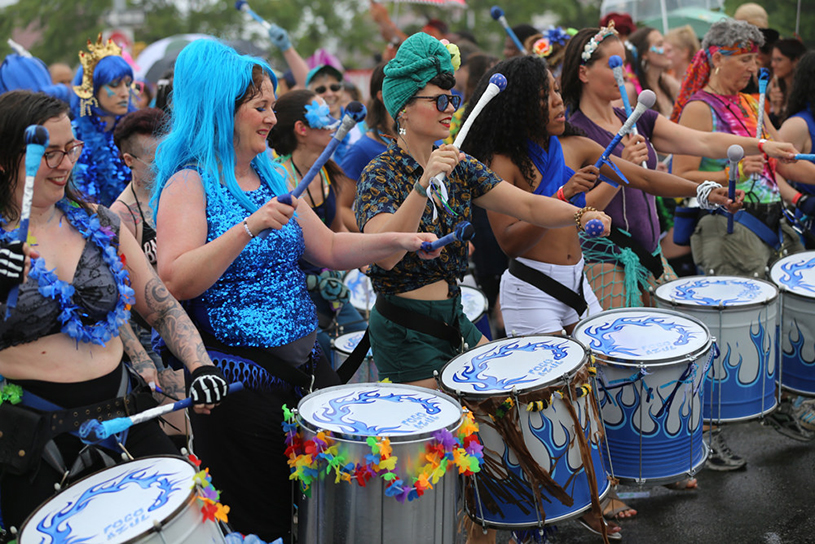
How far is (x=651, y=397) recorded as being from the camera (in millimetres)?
3355

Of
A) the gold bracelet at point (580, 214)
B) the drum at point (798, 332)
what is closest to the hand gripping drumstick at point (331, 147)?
the gold bracelet at point (580, 214)

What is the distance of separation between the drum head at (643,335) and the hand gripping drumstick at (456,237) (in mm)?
866

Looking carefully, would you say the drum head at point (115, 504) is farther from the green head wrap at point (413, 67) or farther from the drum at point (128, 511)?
the green head wrap at point (413, 67)

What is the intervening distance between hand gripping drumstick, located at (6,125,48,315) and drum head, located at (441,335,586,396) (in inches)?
55.7

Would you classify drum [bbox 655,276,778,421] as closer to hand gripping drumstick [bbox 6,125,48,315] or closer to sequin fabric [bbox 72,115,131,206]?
hand gripping drumstick [bbox 6,125,48,315]

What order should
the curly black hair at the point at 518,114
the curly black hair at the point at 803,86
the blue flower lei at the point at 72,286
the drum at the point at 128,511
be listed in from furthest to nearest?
the curly black hair at the point at 803,86 → the curly black hair at the point at 518,114 → the blue flower lei at the point at 72,286 → the drum at the point at 128,511

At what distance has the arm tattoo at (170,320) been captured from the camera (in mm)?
2678

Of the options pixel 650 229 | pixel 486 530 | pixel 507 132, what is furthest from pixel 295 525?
pixel 650 229

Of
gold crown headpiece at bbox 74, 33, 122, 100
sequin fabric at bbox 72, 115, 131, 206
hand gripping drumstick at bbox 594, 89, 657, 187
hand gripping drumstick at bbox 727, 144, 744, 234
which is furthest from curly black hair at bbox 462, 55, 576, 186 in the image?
gold crown headpiece at bbox 74, 33, 122, 100

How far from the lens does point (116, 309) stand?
2568 mm

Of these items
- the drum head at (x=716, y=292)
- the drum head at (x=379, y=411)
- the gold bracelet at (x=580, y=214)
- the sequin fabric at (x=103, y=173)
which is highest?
the sequin fabric at (x=103, y=173)

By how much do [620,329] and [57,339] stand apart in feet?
7.09

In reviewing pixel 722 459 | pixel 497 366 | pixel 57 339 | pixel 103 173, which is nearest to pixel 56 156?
pixel 57 339

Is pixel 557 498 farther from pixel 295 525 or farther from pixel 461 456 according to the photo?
pixel 295 525
